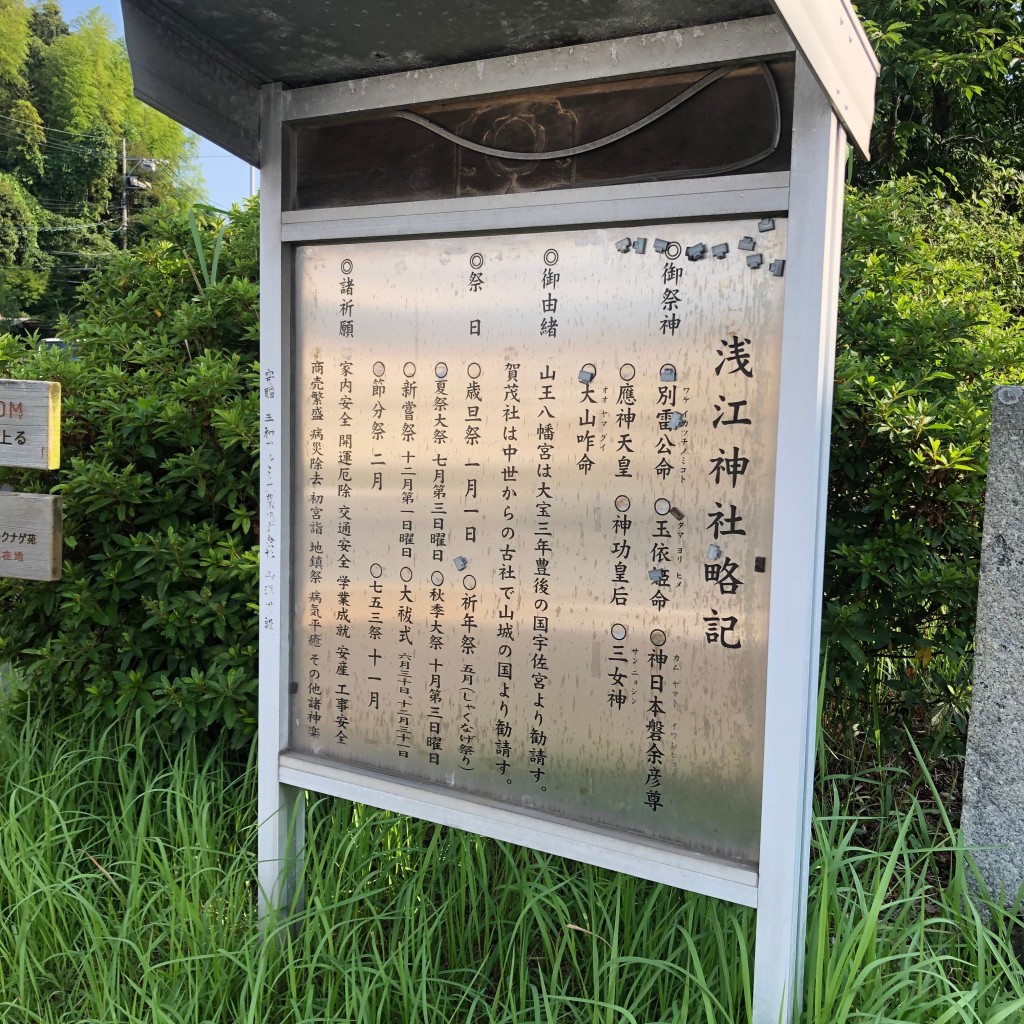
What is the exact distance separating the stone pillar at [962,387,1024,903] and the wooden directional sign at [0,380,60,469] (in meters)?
2.66

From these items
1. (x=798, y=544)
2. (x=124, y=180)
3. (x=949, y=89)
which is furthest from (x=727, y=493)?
(x=124, y=180)

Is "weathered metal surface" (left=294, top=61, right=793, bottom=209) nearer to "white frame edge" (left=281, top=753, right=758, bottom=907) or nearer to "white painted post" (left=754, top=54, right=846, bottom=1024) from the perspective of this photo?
"white painted post" (left=754, top=54, right=846, bottom=1024)

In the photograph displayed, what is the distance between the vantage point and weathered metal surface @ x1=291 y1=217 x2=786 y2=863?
1.79 m

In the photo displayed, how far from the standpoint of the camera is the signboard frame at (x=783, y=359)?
1657 millimetres

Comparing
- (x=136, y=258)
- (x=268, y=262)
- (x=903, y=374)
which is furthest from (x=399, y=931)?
(x=136, y=258)

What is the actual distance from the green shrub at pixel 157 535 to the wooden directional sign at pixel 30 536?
217 millimetres

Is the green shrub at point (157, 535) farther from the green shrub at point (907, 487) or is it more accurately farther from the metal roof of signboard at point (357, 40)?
the green shrub at point (907, 487)

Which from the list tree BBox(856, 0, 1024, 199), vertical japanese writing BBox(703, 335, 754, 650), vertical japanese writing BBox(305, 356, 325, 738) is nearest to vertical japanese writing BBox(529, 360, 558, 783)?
vertical japanese writing BBox(703, 335, 754, 650)

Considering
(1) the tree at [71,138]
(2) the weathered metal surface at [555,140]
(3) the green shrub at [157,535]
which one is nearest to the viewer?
(2) the weathered metal surface at [555,140]

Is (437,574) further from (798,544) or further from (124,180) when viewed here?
(124,180)

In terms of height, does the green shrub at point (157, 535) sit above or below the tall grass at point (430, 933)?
above

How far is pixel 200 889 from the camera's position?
244cm

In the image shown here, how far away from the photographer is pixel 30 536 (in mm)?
2861

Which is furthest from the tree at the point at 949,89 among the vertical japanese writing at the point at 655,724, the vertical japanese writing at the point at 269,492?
the vertical japanese writing at the point at 655,724
